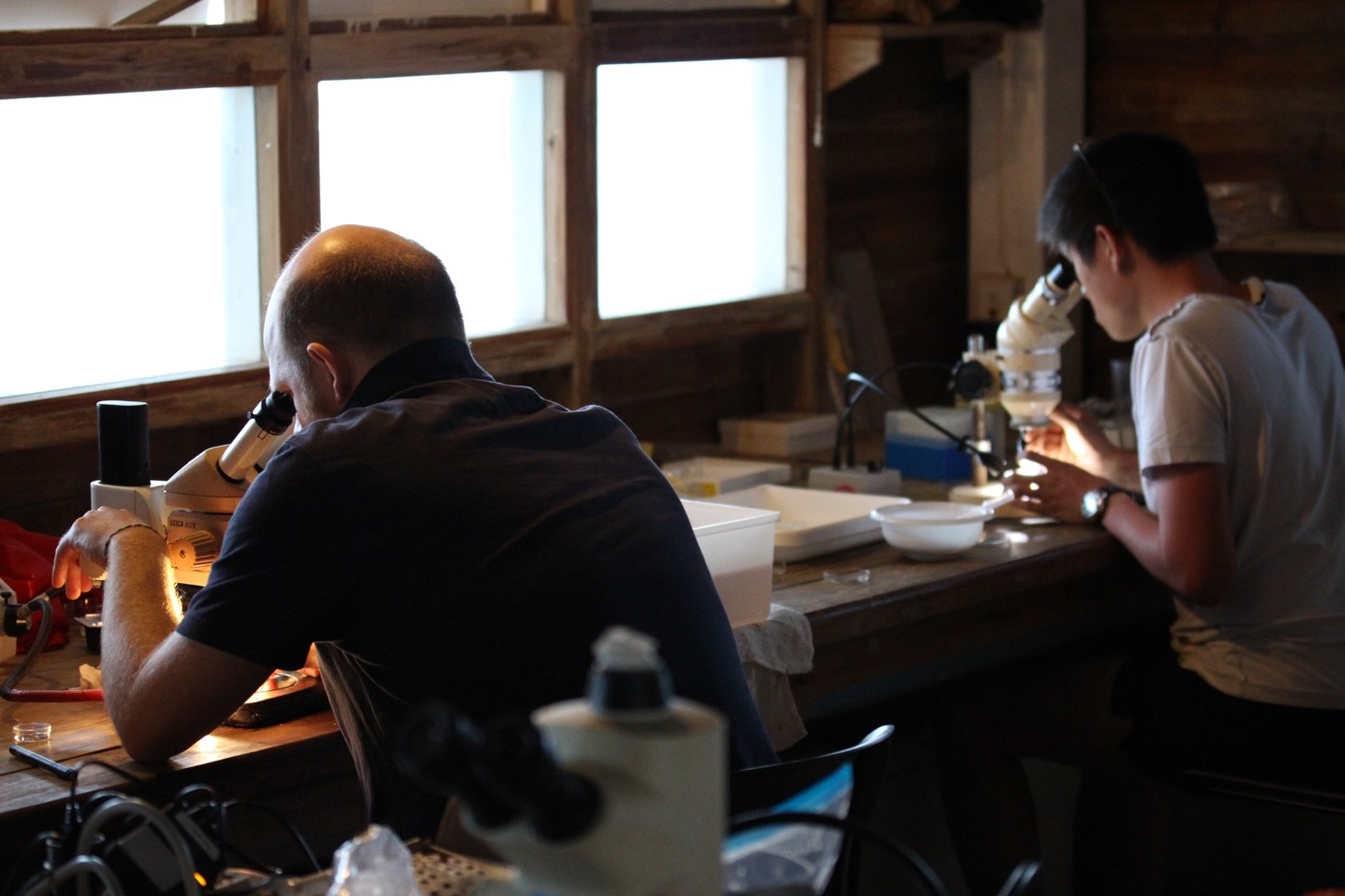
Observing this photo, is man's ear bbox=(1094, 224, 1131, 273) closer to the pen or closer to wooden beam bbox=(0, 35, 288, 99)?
wooden beam bbox=(0, 35, 288, 99)

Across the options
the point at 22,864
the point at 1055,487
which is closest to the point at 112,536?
the point at 22,864

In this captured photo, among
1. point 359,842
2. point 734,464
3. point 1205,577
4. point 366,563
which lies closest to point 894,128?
point 734,464

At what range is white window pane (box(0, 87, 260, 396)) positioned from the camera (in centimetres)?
237

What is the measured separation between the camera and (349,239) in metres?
1.84

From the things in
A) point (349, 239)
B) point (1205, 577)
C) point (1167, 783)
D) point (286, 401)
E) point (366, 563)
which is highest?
point (349, 239)

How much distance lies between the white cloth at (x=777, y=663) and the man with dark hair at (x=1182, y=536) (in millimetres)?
636

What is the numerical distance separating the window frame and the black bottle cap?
0.30 meters

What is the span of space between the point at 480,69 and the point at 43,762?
1.52m

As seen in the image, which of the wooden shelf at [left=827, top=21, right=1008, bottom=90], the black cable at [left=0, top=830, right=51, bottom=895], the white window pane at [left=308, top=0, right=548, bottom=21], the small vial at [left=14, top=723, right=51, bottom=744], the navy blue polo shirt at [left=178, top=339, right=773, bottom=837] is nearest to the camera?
the black cable at [left=0, top=830, right=51, bottom=895]

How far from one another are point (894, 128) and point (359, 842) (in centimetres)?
304

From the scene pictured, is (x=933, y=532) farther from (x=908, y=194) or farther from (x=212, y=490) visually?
(x=908, y=194)

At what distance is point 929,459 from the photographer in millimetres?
3309

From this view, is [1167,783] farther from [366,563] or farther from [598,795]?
[598,795]

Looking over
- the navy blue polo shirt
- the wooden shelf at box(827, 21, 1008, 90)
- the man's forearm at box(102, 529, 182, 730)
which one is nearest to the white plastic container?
the navy blue polo shirt
